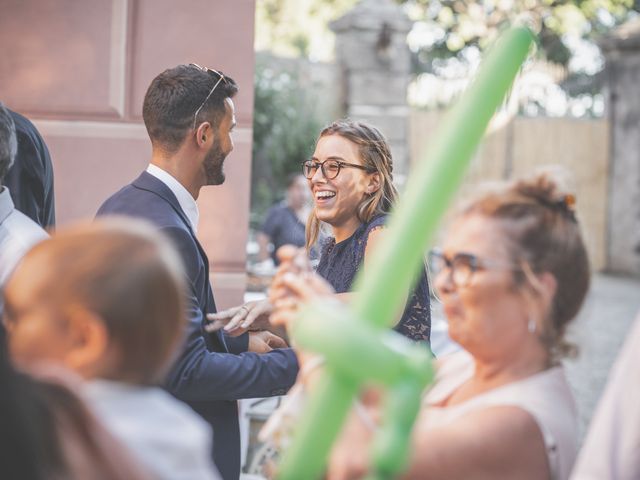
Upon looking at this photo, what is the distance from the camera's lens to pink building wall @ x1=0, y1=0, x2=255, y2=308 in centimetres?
356

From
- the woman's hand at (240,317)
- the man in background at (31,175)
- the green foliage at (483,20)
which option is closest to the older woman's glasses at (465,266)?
the woman's hand at (240,317)

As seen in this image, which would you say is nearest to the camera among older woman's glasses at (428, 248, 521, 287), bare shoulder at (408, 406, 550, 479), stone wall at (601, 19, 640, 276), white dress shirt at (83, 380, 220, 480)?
white dress shirt at (83, 380, 220, 480)

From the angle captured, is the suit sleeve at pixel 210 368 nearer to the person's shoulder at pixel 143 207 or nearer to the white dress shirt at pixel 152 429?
the person's shoulder at pixel 143 207

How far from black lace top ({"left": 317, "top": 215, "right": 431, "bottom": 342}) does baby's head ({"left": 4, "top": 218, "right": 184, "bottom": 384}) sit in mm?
1335

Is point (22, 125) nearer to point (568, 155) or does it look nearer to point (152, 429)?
point (152, 429)

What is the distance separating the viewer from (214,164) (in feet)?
7.98

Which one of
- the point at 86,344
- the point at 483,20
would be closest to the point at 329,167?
the point at 86,344

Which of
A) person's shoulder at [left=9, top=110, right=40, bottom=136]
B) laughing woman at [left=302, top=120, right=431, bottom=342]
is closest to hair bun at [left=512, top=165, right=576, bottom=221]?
laughing woman at [left=302, top=120, right=431, bottom=342]

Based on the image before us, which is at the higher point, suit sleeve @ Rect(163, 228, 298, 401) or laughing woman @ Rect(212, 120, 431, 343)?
laughing woman @ Rect(212, 120, 431, 343)

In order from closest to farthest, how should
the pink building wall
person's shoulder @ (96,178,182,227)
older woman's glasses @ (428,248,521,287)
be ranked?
older woman's glasses @ (428,248,521,287)
person's shoulder @ (96,178,182,227)
the pink building wall

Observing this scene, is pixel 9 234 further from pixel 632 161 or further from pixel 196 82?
pixel 632 161

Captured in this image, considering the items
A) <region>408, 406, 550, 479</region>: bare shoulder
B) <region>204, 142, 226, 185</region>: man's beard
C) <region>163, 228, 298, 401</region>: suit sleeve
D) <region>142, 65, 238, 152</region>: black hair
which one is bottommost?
<region>163, 228, 298, 401</region>: suit sleeve

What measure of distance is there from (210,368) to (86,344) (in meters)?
1.06

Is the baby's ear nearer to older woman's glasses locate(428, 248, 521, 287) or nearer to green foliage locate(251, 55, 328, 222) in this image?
older woman's glasses locate(428, 248, 521, 287)
